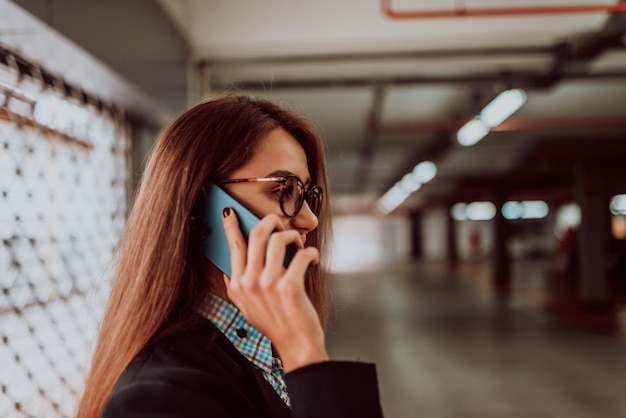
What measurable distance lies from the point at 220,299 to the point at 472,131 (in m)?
6.36

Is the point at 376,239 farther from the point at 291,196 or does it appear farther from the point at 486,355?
the point at 291,196

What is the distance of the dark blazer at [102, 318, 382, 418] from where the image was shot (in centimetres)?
81

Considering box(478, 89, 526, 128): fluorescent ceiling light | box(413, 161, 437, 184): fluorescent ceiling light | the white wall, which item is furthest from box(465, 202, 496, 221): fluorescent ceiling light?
box(478, 89, 526, 128): fluorescent ceiling light

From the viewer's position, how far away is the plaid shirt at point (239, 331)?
1.03 meters

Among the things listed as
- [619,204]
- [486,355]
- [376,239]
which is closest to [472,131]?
[486,355]

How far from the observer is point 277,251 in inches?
34.9

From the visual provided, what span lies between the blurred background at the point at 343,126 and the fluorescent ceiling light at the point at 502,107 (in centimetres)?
4

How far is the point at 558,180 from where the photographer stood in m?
14.9

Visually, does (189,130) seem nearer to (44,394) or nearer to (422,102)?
(44,394)

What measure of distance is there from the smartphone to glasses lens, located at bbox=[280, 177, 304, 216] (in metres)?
0.09

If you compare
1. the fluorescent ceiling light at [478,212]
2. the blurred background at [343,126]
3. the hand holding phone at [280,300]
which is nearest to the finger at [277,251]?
the hand holding phone at [280,300]

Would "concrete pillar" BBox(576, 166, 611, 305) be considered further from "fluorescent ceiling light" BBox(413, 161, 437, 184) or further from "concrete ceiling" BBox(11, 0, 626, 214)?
"concrete ceiling" BBox(11, 0, 626, 214)

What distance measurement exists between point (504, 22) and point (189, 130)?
11.8ft

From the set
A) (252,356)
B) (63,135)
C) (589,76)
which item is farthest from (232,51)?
(252,356)
